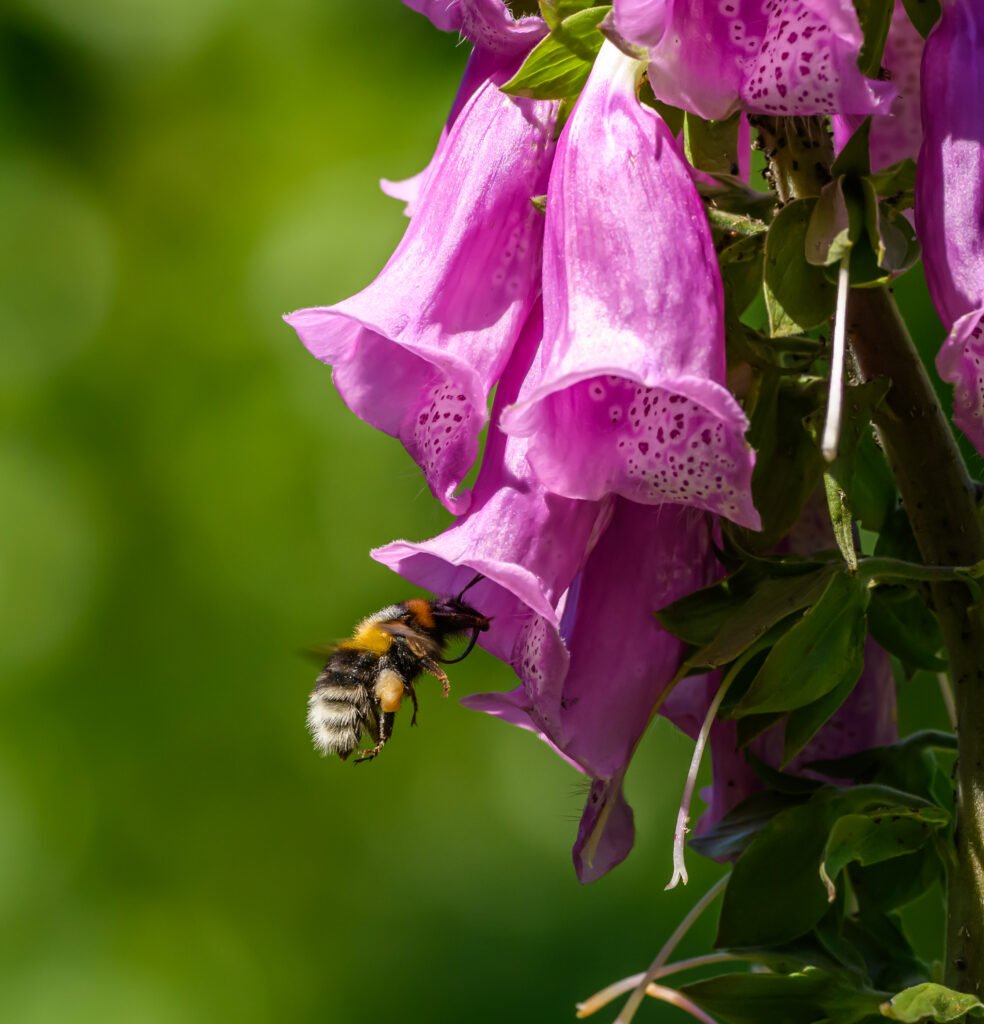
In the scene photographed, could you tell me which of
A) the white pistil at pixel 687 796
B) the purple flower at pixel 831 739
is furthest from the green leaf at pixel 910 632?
the white pistil at pixel 687 796

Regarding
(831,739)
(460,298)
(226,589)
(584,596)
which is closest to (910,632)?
(831,739)

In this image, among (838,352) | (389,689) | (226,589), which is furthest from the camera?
(226,589)

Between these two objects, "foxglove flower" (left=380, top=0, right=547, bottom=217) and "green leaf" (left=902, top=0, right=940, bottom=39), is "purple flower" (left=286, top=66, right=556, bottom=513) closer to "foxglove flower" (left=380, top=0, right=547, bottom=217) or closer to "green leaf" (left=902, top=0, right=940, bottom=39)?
"foxglove flower" (left=380, top=0, right=547, bottom=217)

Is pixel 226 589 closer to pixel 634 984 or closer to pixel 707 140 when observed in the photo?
pixel 634 984

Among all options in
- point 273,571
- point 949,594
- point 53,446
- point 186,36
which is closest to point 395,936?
point 273,571

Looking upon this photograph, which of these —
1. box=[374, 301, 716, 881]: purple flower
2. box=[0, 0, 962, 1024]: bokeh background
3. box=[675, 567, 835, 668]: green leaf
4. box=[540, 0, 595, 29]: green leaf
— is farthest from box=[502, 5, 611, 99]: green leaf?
box=[0, 0, 962, 1024]: bokeh background
